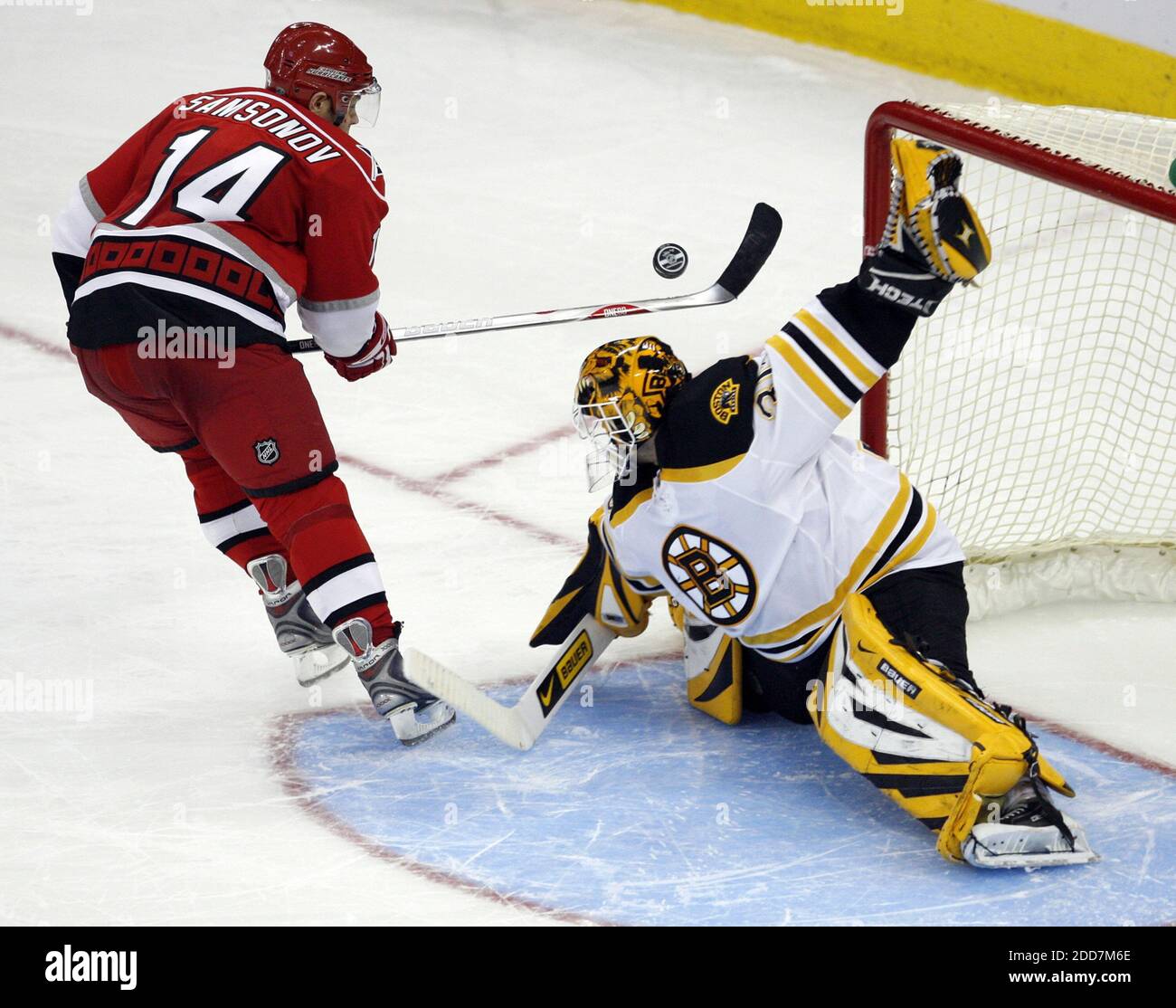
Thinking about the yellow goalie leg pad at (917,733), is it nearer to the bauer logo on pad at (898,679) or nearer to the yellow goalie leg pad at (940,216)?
the bauer logo on pad at (898,679)

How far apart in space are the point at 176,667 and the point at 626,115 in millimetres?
3663

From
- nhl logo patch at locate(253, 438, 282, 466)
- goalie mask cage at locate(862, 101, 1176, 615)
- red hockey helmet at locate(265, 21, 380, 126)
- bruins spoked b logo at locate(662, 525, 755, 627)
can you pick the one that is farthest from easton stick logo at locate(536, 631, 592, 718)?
red hockey helmet at locate(265, 21, 380, 126)

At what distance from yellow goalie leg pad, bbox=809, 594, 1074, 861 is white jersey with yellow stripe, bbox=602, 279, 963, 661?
9cm

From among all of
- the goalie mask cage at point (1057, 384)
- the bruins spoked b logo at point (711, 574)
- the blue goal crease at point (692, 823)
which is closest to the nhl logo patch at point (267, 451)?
the blue goal crease at point (692, 823)

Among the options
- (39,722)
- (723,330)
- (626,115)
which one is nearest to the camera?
(39,722)

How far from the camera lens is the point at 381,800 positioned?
2.76 metres

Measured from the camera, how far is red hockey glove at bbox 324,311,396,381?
3.02 m

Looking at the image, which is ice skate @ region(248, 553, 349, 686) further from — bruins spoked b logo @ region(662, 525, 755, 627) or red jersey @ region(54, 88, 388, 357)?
bruins spoked b logo @ region(662, 525, 755, 627)

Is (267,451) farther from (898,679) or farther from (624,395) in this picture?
(898,679)

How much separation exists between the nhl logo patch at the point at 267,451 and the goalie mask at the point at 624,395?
0.49 m

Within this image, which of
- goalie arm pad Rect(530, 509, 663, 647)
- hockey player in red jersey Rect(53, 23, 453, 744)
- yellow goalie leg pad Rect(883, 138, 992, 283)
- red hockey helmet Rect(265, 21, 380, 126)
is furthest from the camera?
goalie arm pad Rect(530, 509, 663, 647)

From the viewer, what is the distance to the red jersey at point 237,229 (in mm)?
2725

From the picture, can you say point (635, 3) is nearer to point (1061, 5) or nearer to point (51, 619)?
point (1061, 5)
